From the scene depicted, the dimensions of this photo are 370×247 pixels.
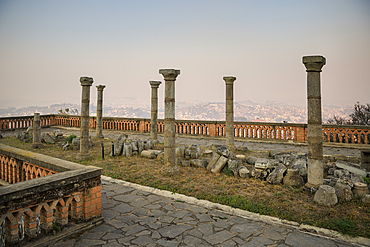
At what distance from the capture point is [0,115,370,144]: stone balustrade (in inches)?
508

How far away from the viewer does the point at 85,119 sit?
10492 mm

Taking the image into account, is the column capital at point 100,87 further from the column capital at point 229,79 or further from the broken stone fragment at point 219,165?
the broken stone fragment at point 219,165

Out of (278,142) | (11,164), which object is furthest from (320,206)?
(278,142)

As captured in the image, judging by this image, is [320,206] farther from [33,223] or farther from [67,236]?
[33,223]

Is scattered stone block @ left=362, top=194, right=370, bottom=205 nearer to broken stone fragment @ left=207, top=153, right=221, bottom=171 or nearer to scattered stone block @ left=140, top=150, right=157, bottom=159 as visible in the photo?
broken stone fragment @ left=207, top=153, right=221, bottom=171

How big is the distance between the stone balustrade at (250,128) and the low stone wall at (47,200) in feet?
41.7

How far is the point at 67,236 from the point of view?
3.65 meters

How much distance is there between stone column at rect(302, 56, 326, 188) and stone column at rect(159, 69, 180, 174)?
3996 mm

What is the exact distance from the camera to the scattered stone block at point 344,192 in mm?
5148

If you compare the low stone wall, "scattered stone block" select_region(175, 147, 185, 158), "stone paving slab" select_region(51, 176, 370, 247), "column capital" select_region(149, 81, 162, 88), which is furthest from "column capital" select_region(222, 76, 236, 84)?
the low stone wall

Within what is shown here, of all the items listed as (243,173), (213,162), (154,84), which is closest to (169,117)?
(213,162)

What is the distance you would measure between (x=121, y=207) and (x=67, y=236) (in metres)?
1.40

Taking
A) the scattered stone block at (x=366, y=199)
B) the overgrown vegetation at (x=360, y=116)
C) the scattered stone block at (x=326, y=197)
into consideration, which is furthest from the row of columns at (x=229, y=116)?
the overgrown vegetation at (x=360, y=116)

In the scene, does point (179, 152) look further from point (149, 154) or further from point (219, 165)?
point (219, 165)
